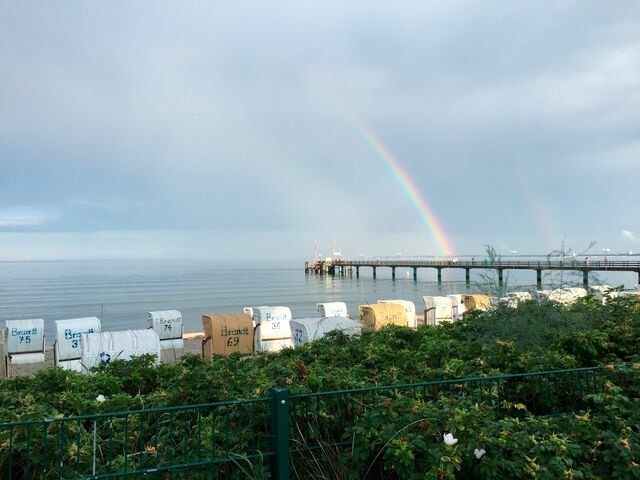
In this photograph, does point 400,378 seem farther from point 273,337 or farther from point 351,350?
point 273,337

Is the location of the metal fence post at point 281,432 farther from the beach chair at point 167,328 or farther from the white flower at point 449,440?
the beach chair at point 167,328

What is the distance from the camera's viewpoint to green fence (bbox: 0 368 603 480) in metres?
3.63

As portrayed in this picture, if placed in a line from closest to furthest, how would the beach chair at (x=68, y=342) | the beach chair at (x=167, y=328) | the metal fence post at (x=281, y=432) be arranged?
the metal fence post at (x=281, y=432)
the beach chair at (x=68, y=342)
the beach chair at (x=167, y=328)

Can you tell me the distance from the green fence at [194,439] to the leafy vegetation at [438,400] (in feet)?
0.22

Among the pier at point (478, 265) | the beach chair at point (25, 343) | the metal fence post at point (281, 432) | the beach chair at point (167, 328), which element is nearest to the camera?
the metal fence post at point (281, 432)

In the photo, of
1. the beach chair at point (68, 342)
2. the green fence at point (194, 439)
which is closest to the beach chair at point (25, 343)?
the beach chair at point (68, 342)

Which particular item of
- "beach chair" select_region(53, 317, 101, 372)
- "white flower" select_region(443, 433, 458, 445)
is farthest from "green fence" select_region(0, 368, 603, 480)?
"beach chair" select_region(53, 317, 101, 372)

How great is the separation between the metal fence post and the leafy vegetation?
0.67 feet

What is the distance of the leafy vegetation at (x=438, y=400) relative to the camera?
3625 mm

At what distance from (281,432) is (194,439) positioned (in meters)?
0.69

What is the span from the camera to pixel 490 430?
12.3 ft

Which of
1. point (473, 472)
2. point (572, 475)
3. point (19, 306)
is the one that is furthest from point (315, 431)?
point (19, 306)

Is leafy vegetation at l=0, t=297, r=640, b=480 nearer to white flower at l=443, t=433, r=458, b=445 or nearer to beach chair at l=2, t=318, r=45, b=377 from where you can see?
white flower at l=443, t=433, r=458, b=445

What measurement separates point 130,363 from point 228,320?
11395 mm
